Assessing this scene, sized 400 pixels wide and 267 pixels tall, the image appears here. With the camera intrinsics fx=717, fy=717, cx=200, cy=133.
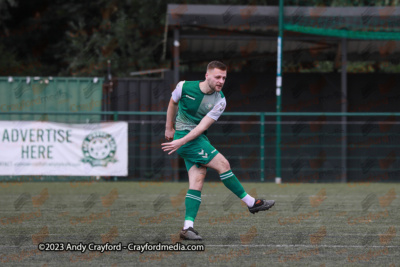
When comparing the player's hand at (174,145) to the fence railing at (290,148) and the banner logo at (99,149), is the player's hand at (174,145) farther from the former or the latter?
the fence railing at (290,148)

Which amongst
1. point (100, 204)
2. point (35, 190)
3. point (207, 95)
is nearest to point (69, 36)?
point (35, 190)

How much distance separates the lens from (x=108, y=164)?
16562 mm

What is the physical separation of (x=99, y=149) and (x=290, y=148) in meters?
5.04

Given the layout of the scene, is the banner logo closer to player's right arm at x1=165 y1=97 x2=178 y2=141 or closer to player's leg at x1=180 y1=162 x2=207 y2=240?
player's right arm at x1=165 y1=97 x2=178 y2=141

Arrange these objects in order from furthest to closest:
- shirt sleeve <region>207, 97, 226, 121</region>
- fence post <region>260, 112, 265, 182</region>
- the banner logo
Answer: fence post <region>260, 112, 265, 182</region> < the banner logo < shirt sleeve <region>207, 97, 226, 121</region>

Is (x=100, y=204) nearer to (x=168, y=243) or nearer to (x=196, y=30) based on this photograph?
(x=168, y=243)

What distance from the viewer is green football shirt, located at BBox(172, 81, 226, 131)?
744 cm

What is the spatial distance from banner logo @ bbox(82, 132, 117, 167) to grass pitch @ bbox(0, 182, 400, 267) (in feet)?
6.85

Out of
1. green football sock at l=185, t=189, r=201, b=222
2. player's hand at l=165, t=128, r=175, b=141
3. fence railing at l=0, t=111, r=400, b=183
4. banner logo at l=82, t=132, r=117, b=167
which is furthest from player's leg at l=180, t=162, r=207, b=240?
fence railing at l=0, t=111, r=400, b=183

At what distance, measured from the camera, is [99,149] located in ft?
54.1

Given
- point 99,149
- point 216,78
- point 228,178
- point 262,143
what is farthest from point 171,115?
point 262,143

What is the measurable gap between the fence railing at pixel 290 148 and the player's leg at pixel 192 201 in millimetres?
9754

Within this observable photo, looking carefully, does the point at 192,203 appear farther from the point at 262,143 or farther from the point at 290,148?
the point at 290,148

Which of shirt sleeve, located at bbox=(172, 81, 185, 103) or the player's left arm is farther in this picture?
shirt sleeve, located at bbox=(172, 81, 185, 103)
